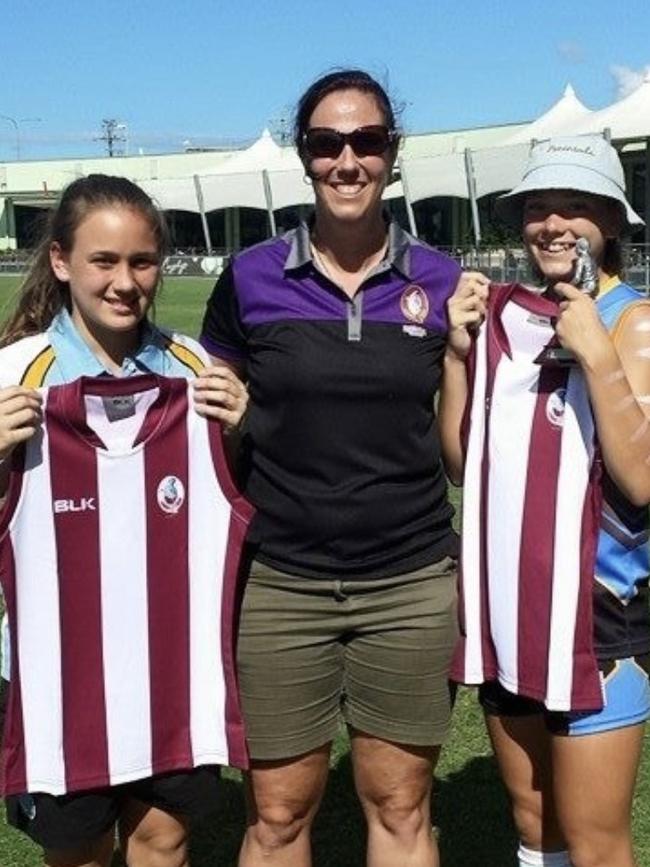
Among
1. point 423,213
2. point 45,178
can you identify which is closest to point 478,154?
point 423,213

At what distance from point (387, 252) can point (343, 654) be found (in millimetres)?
1161

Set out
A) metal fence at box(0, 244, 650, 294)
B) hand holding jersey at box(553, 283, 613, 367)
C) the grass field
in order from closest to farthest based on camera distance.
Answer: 1. hand holding jersey at box(553, 283, 613, 367)
2. metal fence at box(0, 244, 650, 294)
3. the grass field

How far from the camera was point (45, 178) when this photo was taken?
81438 mm

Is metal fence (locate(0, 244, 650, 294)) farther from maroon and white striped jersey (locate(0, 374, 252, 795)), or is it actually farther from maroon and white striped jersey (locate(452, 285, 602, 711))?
maroon and white striped jersey (locate(0, 374, 252, 795))

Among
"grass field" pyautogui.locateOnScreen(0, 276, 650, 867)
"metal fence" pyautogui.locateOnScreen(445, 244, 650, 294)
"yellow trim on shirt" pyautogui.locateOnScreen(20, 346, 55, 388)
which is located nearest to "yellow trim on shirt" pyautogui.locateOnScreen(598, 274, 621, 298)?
"yellow trim on shirt" pyautogui.locateOnScreen(20, 346, 55, 388)

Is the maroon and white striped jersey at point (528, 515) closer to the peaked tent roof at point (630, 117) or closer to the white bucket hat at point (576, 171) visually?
the white bucket hat at point (576, 171)

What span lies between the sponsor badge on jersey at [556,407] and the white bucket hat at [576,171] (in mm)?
465

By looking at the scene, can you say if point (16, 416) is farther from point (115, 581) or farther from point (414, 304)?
point (414, 304)

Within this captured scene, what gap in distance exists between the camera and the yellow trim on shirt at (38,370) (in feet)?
9.94

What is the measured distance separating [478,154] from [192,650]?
153 feet

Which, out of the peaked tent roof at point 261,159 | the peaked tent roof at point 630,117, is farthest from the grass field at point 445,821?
the peaked tent roof at point 261,159

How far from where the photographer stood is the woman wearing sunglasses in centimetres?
326

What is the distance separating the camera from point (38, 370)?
120 inches

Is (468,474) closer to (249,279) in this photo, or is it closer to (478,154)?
(249,279)
